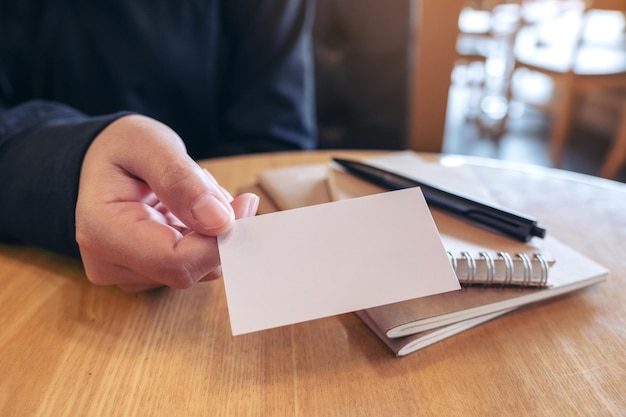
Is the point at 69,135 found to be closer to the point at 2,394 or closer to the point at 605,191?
the point at 2,394

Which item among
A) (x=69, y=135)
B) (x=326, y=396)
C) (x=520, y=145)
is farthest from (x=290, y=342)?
(x=520, y=145)

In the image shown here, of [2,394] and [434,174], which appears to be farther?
[434,174]

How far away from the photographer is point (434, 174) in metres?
0.52

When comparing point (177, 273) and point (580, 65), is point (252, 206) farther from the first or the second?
point (580, 65)

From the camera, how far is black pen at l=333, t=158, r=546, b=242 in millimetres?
368

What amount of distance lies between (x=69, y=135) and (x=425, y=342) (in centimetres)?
34

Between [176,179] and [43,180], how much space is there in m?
0.16

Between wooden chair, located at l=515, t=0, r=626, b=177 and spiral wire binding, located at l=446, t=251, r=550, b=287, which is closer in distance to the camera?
spiral wire binding, located at l=446, t=251, r=550, b=287

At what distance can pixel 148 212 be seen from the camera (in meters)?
0.35

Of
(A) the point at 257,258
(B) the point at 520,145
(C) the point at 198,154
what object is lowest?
(B) the point at 520,145

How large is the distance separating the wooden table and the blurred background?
0.60 m

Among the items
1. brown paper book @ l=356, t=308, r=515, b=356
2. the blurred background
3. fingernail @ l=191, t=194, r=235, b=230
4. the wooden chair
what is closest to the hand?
fingernail @ l=191, t=194, r=235, b=230

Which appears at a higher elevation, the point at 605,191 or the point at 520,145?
the point at 605,191

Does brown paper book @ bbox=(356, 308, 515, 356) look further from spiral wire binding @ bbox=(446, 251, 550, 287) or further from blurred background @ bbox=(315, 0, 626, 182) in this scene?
blurred background @ bbox=(315, 0, 626, 182)
